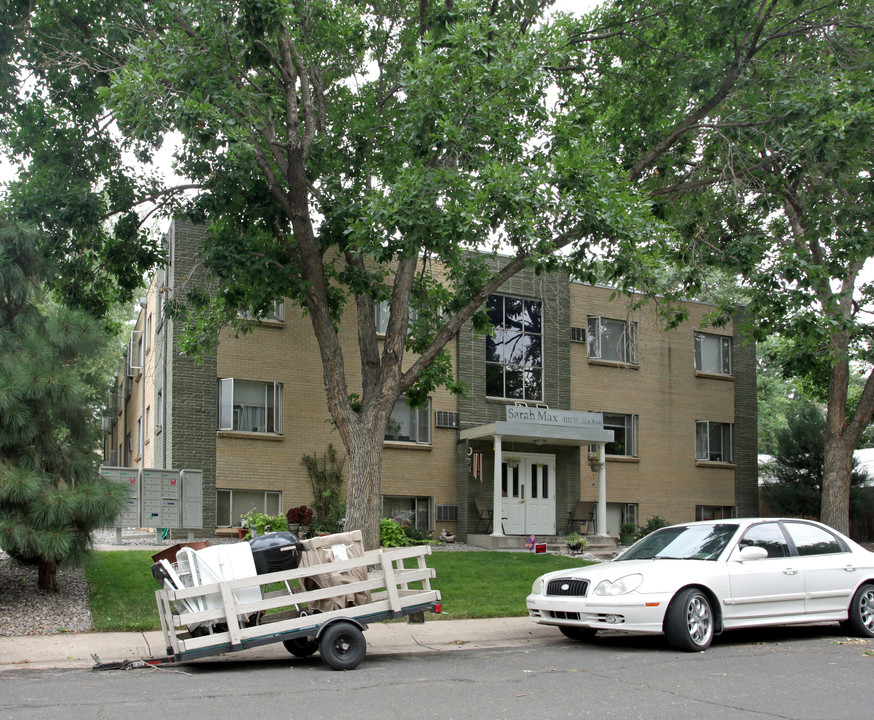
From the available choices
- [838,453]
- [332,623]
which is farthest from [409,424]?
A: [332,623]

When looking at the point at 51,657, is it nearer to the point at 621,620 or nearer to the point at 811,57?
the point at 621,620

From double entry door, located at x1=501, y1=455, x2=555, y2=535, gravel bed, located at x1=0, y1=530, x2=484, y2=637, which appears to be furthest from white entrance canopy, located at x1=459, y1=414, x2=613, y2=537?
gravel bed, located at x1=0, y1=530, x2=484, y2=637

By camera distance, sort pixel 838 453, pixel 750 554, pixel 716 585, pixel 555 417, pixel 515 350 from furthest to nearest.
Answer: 1. pixel 515 350
2. pixel 555 417
3. pixel 838 453
4. pixel 750 554
5. pixel 716 585

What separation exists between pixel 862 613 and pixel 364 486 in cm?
690

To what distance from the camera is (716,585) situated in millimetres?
9555

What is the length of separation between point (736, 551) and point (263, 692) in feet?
17.9

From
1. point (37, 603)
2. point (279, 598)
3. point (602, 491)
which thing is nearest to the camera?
point (279, 598)

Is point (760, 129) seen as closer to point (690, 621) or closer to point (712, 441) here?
point (690, 621)

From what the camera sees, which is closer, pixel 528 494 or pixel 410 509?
pixel 410 509

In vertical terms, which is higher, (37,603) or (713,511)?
(713,511)

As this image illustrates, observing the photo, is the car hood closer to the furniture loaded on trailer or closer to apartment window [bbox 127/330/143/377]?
the furniture loaded on trailer

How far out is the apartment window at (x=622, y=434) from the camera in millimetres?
26281

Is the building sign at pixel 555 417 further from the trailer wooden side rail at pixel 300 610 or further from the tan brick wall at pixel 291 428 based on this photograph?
the trailer wooden side rail at pixel 300 610

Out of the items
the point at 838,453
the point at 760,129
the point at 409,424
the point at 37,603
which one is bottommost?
the point at 37,603
